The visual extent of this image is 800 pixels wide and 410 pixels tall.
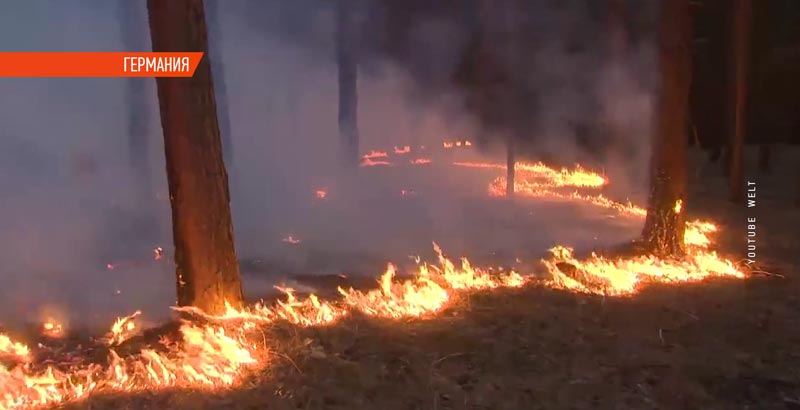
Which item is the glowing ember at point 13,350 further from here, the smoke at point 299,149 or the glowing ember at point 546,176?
the glowing ember at point 546,176

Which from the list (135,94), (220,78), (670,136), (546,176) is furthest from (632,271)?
(220,78)

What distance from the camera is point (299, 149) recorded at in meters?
20.5

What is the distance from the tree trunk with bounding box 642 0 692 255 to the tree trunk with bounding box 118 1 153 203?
40.4 ft

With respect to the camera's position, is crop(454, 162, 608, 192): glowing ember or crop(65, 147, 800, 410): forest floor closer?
crop(65, 147, 800, 410): forest floor

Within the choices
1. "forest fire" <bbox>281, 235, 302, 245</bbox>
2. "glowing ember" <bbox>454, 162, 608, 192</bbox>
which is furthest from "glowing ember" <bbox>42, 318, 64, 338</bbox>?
"glowing ember" <bbox>454, 162, 608, 192</bbox>

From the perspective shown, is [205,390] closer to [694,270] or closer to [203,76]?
[203,76]

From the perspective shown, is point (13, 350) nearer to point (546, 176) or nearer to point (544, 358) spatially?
point (544, 358)

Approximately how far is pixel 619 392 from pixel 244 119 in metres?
18.0

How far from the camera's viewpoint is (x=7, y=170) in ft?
49.2

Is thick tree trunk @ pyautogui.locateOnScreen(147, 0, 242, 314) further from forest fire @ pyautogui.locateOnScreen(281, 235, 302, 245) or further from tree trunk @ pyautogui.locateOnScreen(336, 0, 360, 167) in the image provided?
tree trunk @ pyautogui.locateOnScreen(336, 0, 360, 167)

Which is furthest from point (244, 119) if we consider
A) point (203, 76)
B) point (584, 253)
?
point (203, 76)

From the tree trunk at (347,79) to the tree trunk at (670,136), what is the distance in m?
11.9

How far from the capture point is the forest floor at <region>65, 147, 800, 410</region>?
182 inches

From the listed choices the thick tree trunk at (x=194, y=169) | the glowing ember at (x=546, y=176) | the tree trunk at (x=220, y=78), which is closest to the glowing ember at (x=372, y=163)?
the glowing ember at (x=546, y=176)
